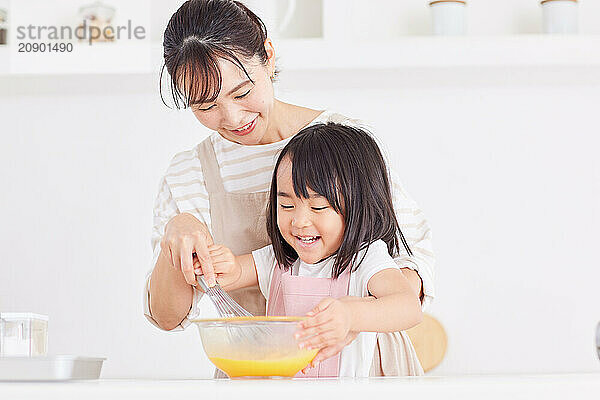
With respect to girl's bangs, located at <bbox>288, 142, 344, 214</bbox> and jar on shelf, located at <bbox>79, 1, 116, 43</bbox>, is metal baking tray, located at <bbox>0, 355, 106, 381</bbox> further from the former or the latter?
jar on shelf, located at <bbox>79, 1, 116, 43</bbox>

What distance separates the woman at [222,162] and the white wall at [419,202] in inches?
27.5

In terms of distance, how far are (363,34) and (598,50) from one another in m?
0.52

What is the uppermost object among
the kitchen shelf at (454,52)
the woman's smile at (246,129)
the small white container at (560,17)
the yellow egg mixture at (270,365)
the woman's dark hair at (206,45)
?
the small white container at (560,17)

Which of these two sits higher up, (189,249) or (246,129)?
(246,129)

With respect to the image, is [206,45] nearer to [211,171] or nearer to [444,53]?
[211,171]

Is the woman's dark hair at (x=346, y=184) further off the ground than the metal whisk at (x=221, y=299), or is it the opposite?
the woman's dark hair at (x=346, y=184)

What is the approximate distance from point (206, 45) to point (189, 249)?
0.97 feet

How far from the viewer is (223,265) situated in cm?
107

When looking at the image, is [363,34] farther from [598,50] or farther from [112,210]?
[112,210]

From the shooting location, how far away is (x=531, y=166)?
2.01 metres

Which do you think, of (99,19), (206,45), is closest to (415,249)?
(206,45)

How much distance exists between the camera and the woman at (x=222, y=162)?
1.09 metres

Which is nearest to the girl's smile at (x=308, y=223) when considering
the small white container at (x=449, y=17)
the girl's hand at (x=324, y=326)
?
the girl's hand at (x=324, y=326)

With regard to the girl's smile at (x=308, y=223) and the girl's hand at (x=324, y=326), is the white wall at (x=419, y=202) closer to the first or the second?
the girl's smile at (x=308, y=223)
